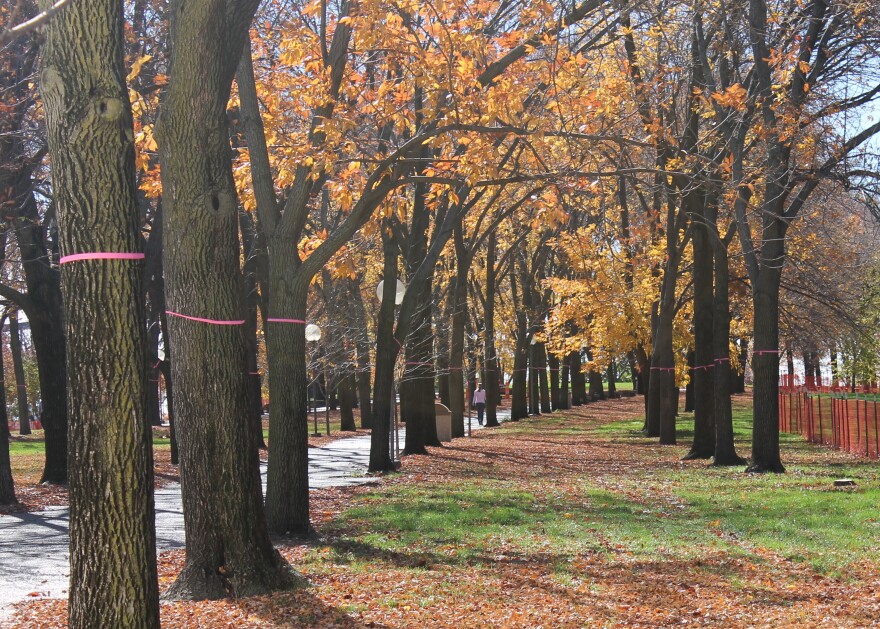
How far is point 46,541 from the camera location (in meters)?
11.8

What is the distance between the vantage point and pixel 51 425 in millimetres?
17406

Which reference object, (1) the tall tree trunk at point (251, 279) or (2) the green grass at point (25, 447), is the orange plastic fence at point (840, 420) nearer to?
(1) the tall tree trunk at point (251, 279)

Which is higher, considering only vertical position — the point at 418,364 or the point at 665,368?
the point at 418,364

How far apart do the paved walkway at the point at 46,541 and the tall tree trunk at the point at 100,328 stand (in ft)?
9.04

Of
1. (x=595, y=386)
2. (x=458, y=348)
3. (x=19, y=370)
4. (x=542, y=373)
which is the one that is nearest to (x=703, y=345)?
(x=458, y=348)

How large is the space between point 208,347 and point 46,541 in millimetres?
5434

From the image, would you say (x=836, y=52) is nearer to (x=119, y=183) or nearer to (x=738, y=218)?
(x=738, y=218)

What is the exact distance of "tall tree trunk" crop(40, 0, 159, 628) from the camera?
5117 mm

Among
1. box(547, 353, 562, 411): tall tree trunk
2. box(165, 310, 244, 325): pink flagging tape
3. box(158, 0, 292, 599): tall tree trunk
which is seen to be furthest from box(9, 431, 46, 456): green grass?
box(547, 353, 562, 411): tall tree trunk

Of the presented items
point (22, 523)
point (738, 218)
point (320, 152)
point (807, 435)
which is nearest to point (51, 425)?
point (22, 523)

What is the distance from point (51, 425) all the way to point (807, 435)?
67.3ft

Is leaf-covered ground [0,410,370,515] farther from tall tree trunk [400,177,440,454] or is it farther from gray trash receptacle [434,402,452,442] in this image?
tall tree trunk [400,177,440,454]

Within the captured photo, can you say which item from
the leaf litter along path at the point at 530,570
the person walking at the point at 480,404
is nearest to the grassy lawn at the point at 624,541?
the leaf litter along path at the point at 530,570

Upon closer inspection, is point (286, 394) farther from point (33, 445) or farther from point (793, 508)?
point (33, 445)
